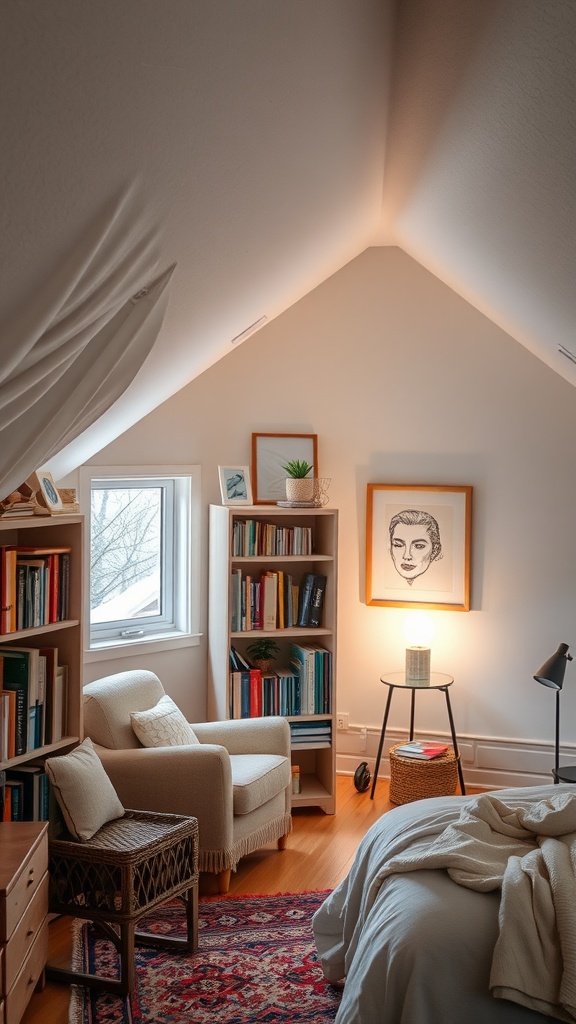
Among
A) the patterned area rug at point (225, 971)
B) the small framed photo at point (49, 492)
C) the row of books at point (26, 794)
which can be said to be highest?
the small framed photo at point (49, 492)

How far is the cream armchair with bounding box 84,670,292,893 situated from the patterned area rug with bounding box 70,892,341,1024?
0.27 metres

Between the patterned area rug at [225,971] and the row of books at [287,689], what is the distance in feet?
4.06

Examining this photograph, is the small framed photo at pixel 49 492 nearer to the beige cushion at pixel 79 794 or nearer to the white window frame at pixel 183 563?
the beige cushion at pixel 79 794

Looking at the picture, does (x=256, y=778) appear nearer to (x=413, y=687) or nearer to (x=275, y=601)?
(x=275, y=601)

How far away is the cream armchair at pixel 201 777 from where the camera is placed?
3898mm

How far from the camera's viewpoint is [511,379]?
527cm

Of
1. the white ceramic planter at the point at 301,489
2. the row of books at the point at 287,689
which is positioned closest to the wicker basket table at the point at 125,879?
the row of books at the point at 287,689

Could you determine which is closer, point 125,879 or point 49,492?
point 125,879

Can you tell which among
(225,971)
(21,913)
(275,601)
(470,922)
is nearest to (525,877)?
(470,922)

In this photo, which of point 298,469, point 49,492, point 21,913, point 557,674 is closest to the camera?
point 21,913

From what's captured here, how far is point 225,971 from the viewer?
3355 millimetres

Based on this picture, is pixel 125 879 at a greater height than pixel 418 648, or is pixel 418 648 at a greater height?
pixel 418 648

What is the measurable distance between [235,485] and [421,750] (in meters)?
1.73

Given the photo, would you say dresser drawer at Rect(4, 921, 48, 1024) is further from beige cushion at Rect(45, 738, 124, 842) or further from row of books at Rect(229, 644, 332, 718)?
row of books at Rect(229, 644, 332, 718)
